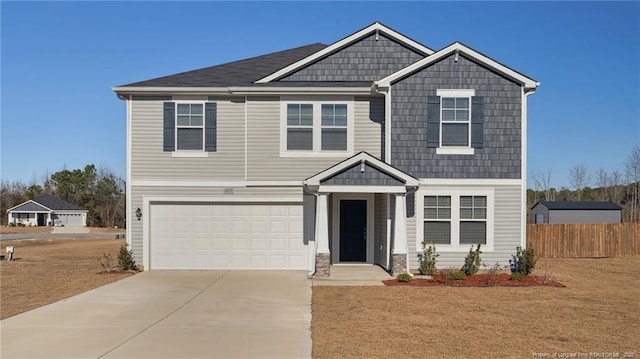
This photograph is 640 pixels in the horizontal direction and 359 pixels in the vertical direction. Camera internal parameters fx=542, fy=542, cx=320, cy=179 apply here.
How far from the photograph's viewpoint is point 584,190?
2443 inches

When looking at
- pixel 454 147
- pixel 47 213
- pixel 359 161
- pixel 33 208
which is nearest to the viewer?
pixel 359 161

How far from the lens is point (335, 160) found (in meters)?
16.8

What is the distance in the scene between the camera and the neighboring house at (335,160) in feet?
53.3

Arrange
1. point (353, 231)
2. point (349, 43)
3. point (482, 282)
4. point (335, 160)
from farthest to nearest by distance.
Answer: point (349, 43), point (353, 231), point (335, 160), point (482, 282)

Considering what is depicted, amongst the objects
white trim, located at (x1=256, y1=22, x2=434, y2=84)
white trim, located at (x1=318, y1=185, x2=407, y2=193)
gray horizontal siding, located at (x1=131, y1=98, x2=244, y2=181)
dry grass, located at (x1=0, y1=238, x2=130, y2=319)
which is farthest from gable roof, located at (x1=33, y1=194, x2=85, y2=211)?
white trim, located at (x1=318, y1=185, x2=407, y2=193)

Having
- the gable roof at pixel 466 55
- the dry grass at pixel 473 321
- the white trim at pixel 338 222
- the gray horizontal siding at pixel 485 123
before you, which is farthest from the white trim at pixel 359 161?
Answer: the dry grass at pixel 473 321

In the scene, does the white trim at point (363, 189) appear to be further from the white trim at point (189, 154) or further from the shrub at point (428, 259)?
the white trim at point (189, 154)

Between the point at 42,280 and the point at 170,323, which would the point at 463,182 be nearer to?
the point at 170,323

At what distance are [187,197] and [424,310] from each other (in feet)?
29.4

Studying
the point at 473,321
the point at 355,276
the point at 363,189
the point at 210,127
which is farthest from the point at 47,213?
the point at 473,321

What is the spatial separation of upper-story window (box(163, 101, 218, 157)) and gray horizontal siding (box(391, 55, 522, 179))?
5.62m

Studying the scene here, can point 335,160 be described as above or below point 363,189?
above

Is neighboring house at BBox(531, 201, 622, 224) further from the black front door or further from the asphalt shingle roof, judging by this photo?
the black front door

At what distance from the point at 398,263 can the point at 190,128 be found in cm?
759
